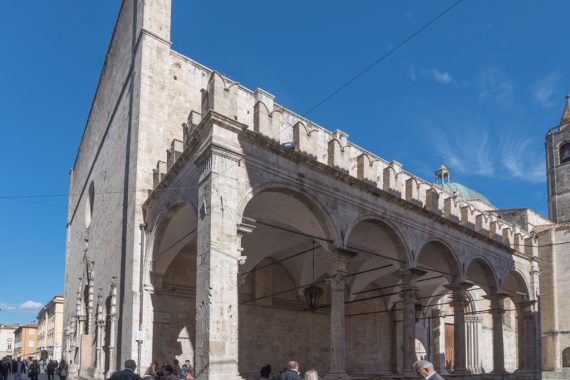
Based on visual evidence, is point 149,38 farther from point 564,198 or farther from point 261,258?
point 564,198

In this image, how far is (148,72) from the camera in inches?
594

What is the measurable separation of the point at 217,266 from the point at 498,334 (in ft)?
35.7

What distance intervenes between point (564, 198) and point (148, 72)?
34820mm

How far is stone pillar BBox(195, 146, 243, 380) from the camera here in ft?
30.8

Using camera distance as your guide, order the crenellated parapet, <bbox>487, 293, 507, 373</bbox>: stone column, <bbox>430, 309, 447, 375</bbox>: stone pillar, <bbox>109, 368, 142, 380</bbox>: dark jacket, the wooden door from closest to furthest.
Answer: <bbox>109, 368, 142, 380</bbox>: dark jacket → the crenellated parapet → <bbox>487, 293, 507, 373</bbox>: stone column → <bbox>430, 309, 447, 375</bbox>: stone pillar → the wooden door

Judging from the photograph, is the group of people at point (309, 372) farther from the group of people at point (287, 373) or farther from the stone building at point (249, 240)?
the stone building at point (249, 240)

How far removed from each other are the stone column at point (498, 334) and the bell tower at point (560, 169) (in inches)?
1009

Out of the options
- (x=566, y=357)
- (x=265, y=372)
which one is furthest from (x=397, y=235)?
(x=566, y=357)

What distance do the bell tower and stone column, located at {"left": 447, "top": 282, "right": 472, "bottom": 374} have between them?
2790 centimetres

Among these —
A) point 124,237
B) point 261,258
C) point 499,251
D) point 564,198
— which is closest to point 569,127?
point 564,198

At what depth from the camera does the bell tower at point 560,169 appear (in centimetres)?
4006

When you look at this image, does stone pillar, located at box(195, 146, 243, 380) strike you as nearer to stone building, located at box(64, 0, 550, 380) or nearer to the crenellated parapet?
stone building, located at box(64, 0, 550, 380)

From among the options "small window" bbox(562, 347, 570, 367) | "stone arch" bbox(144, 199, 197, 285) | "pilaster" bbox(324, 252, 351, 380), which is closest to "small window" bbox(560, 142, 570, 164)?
"small window" bbox(562, 347, 570, 367)

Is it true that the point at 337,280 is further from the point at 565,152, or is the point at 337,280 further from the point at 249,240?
the point at 565,152
